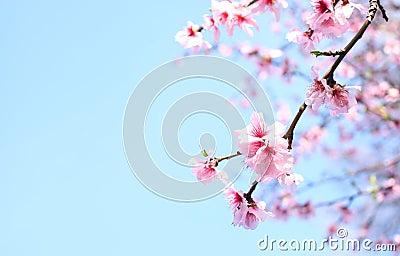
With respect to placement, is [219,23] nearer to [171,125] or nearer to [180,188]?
[171,125]

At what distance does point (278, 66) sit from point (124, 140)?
400cm

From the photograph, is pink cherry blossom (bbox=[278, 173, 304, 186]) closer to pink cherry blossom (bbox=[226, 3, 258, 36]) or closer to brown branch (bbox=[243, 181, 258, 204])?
brown branch (bbox=[243, 181, 258, 204])

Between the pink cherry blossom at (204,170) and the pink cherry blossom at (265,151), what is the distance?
0.20m

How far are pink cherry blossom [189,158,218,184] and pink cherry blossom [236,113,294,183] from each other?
7.9 inches

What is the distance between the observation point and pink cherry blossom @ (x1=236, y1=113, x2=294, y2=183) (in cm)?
181

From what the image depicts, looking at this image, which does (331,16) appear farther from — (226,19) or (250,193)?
(250,193)

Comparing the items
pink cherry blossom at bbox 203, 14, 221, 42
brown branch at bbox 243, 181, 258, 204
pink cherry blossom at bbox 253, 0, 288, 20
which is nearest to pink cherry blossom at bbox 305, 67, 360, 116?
brown branch at bbox 243, 181, 258, 204

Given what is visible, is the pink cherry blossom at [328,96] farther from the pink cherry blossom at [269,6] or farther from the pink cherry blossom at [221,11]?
the pink cherry blossom at [221,11]

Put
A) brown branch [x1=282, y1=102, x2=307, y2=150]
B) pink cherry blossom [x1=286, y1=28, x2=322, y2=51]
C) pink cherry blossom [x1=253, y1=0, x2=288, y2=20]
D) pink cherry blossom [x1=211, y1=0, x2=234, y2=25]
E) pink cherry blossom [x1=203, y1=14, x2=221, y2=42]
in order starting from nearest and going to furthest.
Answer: brown branch [x1=282, y1=102, x2=307, y2=150] < pink cherry blossom [x1=286, y1=28, x2=322, y2=51] < pink cherry blossom [x1=253, y1=0, x2=288, y2=20] < pink cherry blossom [x1=211, y1=0, x2=234, y2=25] < pink cherry blossom [x1=203, y1=14, x2=221, y2=42]

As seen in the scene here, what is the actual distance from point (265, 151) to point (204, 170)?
29cm

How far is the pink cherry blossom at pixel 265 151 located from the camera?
1813mm

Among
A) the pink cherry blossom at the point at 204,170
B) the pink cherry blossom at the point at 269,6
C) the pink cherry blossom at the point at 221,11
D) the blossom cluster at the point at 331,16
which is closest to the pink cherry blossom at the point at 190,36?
the pink cherry blossom at the point at 221,11

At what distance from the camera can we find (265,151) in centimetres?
184

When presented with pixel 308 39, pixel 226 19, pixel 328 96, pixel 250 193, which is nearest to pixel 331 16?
pixel 308 39
